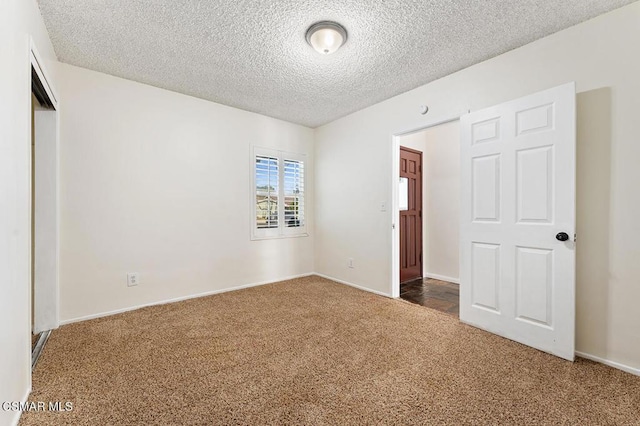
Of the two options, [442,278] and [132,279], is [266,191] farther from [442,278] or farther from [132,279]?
[442,278]

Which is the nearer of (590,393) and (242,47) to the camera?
(590,393)

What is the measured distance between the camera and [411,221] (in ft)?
14.8

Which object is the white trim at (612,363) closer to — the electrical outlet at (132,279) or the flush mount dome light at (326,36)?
the flush mount dome light at (326,36)

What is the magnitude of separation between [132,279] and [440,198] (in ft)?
14.6

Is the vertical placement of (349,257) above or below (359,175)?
below

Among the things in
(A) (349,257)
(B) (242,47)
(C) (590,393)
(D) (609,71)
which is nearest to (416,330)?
(C) (590,393)

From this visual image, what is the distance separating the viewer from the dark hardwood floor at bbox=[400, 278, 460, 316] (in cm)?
326

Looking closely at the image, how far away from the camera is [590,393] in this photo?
1672 mm

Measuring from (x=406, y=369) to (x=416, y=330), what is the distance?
0.70 m

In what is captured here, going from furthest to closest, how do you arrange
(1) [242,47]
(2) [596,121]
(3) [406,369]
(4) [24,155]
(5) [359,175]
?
(5) [359,175]
(1) [242,47]
(2) [596,121]
(3) [406,369]
(4) [24,155]

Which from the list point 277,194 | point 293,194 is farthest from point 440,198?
point 277,194

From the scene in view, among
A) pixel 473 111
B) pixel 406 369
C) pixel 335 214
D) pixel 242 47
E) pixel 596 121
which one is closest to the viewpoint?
pixel 406 369

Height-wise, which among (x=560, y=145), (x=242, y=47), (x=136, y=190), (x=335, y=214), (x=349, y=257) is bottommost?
(x=349, y=257)

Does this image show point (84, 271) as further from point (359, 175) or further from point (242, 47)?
point (359, 175)
